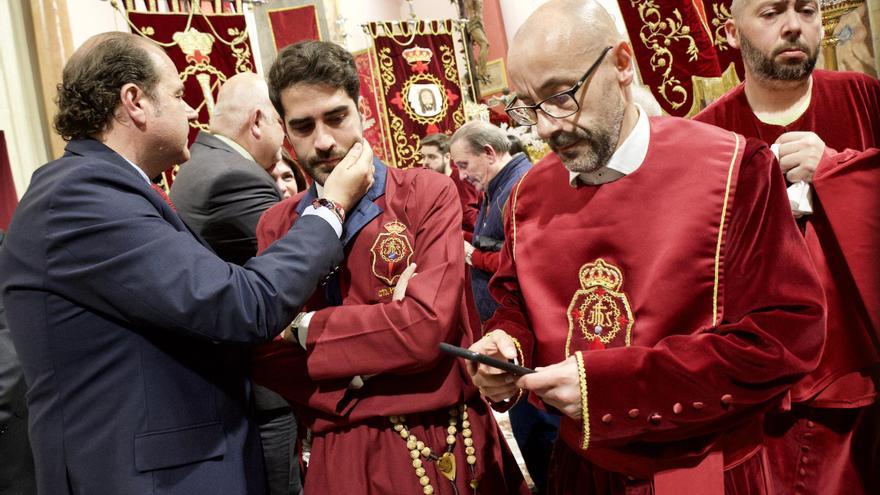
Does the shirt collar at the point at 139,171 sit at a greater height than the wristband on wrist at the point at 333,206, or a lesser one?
greater

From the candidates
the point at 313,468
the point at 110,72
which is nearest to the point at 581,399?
the point at 313,468

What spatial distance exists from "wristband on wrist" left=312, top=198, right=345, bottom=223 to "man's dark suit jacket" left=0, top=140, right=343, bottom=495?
19 centimetres

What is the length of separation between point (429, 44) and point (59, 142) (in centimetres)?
417

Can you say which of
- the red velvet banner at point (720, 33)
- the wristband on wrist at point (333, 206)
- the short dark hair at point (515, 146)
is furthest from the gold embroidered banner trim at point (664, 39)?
the wristband on wrist at point (333, 206)

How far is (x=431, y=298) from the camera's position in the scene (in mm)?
1865

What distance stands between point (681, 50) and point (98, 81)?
2.96 m

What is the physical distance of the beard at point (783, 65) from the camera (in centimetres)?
198

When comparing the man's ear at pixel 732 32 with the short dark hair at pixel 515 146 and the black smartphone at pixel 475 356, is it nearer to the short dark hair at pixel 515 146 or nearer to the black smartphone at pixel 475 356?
the black smartphone at pixel 475 356

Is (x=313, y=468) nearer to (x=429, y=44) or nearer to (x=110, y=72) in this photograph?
(x=110, y=72)

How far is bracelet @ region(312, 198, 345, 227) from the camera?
197 centimetres

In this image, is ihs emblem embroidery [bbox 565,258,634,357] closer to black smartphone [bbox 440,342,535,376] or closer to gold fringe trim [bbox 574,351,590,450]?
gold fringe trim [bbox 574,351,590,450]

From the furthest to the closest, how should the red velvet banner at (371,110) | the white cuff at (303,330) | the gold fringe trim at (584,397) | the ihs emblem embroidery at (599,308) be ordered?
1. the red velvet banner at (371,110)
2. the white cuff at (303,330)
3. the ihs emblem embroidery at (599,308)
4. the gold fringe trim at (584,397)

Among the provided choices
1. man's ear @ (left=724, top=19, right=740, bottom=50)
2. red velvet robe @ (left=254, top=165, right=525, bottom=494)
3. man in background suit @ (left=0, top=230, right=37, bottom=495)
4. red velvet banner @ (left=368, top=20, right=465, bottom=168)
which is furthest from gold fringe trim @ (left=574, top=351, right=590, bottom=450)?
red velvet banner @ (left=368, top=20, right=465, bottom=168)

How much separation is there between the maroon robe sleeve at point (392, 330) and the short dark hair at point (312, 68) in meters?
0.60
